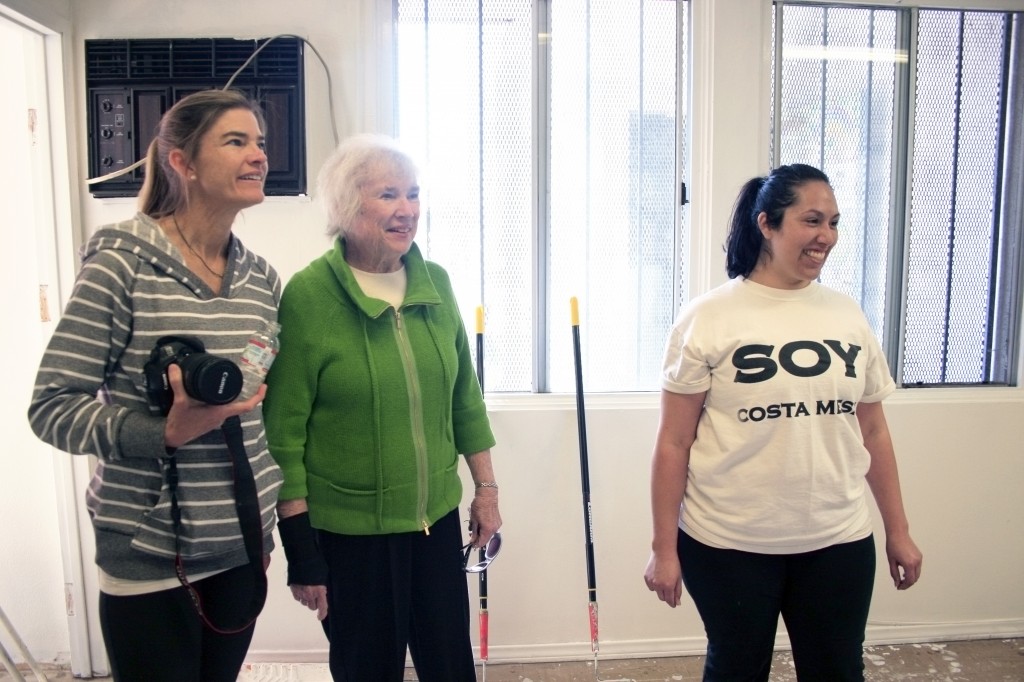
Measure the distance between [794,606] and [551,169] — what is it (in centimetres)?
148

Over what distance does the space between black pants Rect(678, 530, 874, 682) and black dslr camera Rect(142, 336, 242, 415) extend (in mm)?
948

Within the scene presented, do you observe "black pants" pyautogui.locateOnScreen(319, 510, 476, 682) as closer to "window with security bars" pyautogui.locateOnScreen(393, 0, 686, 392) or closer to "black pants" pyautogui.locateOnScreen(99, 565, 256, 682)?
"black pants" pyautogui.locateOnScreen(99, 565, 256, 682)

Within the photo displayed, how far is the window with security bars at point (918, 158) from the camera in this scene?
231 centimetres

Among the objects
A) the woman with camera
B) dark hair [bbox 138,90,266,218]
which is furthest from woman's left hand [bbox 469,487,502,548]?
dark hair [bbox 138,90,266,218]

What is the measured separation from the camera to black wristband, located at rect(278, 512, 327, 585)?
1215 millimetres

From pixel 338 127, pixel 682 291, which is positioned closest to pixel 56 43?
pixel 338 127

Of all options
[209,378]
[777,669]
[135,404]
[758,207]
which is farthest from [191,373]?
[777,669]

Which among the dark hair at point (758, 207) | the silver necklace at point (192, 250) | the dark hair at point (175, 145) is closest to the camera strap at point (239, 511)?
the silver necklace at point (192, 250)

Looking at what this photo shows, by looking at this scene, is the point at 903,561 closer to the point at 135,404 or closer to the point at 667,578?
the point at 667,578

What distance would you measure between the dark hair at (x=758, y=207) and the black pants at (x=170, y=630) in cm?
110

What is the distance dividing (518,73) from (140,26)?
1144mm

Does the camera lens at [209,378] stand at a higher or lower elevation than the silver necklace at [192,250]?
lower

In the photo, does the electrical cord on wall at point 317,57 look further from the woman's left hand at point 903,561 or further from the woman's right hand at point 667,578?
the woman's left hand at point 903,561

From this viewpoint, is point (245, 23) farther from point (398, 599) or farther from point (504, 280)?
point (398, 599)
